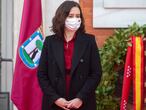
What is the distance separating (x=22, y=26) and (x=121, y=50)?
1.09m

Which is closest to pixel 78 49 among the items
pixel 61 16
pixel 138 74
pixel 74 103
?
pixel 61 16

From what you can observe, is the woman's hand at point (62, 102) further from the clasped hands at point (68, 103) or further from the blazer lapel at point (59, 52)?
the blazer lapel at point (59, 52)

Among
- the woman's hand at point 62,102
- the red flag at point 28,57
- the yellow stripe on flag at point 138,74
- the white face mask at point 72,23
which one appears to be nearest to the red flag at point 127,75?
the yellow stripe on flag at point 138,74

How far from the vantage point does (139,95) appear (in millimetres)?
5148

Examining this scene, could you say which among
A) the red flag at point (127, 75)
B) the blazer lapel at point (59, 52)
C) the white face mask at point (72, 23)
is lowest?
the red flag at point (127, 75)

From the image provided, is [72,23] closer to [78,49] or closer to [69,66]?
[78,49]

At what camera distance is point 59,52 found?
4203 millimetres

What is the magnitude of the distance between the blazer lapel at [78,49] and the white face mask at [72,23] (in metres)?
0.09

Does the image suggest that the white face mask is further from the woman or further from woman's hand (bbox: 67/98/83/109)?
woman's hand (bbox: 67/98/83/109)

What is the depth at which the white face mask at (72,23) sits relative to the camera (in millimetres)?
4194

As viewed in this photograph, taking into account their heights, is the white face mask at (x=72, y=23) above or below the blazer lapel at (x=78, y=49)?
above

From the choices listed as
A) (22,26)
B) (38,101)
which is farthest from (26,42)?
(38,101)

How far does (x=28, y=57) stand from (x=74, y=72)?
1.41 meters

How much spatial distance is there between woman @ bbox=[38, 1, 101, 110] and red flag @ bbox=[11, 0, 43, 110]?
1.19 meters
